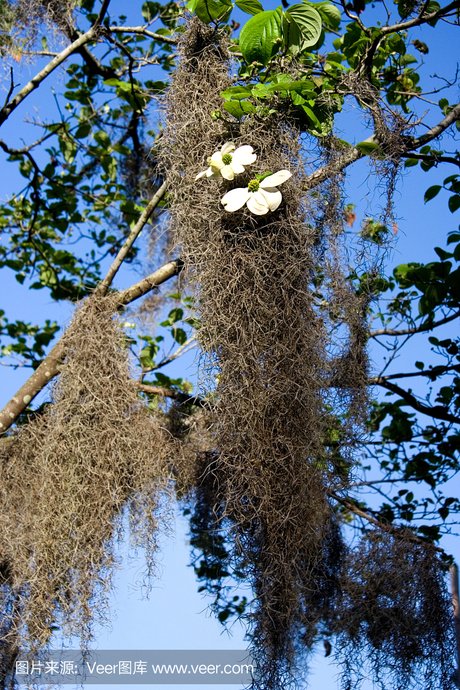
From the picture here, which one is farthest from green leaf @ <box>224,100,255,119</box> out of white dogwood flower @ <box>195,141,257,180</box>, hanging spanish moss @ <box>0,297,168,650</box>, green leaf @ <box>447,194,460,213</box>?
green leaf @ <box>447,194,460,213</box>

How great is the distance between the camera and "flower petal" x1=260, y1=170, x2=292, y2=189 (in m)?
1.98

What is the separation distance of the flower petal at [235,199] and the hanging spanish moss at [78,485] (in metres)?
0.69

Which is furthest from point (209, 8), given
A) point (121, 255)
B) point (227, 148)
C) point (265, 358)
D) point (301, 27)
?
point (265, 358)

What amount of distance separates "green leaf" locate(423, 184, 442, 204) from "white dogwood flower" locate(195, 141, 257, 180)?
3.23 feet

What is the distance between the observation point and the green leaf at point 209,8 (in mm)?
2234

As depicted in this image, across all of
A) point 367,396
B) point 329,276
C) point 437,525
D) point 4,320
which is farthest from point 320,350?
point 4,320

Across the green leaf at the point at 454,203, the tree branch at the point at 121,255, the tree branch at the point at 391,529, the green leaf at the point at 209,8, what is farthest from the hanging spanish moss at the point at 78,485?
the green leaf at the point at 454,203

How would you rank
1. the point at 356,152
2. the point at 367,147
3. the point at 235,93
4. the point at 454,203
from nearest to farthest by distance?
the point at 235,93 < the point at 367,147 < the point at 356,152 < the point at 454,203

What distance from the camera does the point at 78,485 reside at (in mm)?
2285

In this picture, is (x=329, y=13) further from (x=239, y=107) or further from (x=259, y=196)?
(x=259, y=196)

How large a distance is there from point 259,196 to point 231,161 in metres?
0.11

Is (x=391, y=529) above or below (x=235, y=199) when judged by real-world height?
below

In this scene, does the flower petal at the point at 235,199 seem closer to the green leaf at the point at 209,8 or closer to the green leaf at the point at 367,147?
the green leaf at the point at 367,147

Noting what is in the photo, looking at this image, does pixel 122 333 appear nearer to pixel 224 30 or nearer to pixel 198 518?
pixel 198 518
